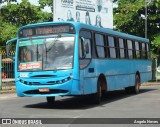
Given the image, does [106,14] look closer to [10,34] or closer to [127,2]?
[127,2]

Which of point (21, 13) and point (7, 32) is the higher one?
point (21, 13)

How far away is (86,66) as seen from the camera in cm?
1509

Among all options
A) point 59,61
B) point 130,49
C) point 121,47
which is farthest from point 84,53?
point 130,49

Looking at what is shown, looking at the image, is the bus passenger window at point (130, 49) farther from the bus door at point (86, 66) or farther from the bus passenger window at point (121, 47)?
the bus door at point (86, 66)

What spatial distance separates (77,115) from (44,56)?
2.86 metres

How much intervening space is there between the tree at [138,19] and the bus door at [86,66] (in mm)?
20305

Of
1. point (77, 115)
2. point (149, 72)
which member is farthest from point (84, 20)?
point (77, 115)

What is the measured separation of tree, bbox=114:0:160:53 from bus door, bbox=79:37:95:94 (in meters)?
20.3

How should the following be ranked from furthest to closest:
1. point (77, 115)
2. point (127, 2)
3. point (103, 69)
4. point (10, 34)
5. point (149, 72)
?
1. point (127, 2)
2. point (10, 34)
3. point (149, 72)
4. point (103, 69)
5. point (77, 115)

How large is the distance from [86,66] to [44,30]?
189 centimetres

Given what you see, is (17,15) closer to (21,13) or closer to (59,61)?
(21,13)

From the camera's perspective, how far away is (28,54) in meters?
15.1

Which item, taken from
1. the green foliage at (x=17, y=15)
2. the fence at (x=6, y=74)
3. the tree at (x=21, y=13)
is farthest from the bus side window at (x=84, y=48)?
the tree at (x=21, y=13)

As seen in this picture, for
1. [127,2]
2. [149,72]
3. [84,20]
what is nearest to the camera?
[149,72]
